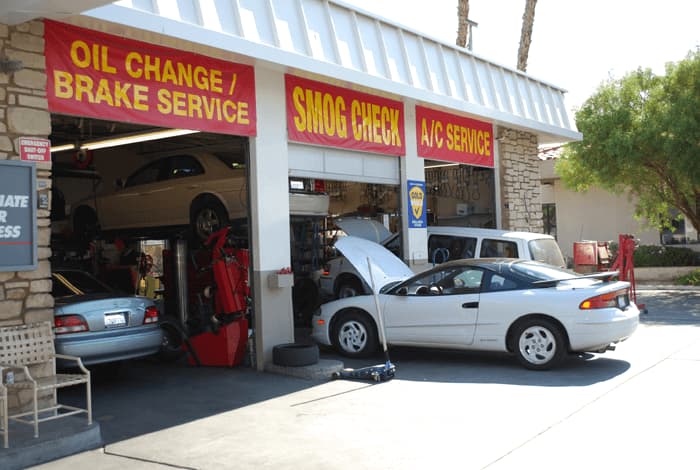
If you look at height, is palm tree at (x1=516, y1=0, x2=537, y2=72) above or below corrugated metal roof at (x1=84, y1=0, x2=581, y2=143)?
above

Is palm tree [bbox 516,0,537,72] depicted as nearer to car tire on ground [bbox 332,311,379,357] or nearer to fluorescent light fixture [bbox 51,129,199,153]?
fluorescent light fixture [bbox 51,129,199,153]

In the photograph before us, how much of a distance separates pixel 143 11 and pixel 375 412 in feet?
16.4

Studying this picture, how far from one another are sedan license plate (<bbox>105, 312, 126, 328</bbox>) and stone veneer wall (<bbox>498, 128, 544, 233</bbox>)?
32.3 feet

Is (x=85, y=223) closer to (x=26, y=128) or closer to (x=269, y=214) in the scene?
(x=269, y=214)

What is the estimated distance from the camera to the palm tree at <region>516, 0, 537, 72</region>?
2356 cm

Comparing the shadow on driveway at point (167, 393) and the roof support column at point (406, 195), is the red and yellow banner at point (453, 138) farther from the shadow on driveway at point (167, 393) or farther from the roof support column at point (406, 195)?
the shadow on driveway at point (167, 393)

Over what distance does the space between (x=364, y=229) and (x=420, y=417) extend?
8.56m

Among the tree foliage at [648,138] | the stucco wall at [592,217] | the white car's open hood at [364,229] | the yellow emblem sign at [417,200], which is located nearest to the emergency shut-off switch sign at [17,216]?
the yellow emblem sign at [417,200]

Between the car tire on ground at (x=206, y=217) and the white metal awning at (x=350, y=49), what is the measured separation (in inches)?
141

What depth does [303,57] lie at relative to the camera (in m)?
10.2

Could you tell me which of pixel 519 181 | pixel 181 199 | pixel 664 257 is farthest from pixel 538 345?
pixel 664 257

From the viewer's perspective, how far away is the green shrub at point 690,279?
2225 cm

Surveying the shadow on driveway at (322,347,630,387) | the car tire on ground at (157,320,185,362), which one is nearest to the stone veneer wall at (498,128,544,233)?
the shadow on driveway at (322,347,630,387)

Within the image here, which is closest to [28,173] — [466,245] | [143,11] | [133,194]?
[143,11]
